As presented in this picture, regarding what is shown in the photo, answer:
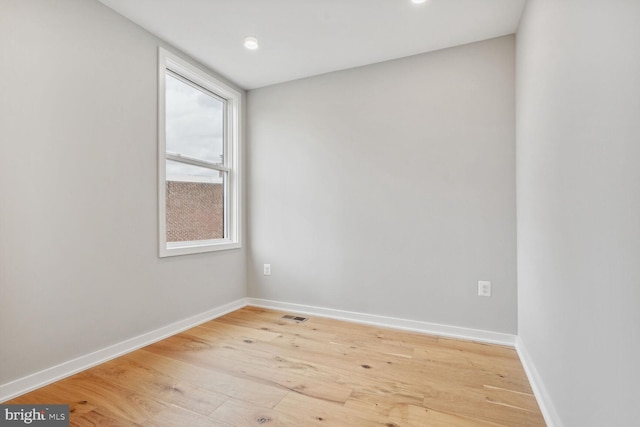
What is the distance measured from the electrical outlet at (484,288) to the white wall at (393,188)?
1.3 inches

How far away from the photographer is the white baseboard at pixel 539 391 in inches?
53.3

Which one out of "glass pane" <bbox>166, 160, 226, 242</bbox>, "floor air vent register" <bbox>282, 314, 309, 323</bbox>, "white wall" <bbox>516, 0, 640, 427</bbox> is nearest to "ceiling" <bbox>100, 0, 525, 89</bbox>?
"white wall" <bbox>516, 0, 640, 427</bbox>

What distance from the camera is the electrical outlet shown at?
2.36 metres

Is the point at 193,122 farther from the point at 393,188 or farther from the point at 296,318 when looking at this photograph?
the point at 296,318

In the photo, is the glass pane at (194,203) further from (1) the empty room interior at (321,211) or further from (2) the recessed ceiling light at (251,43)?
(2) the recessed ceiling light at (251,43)

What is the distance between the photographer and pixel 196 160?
2.84m

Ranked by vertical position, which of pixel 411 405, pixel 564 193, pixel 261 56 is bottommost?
pixel 411 405

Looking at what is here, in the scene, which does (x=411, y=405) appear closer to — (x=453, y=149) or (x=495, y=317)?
(x=495, y=317)

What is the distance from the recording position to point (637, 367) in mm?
734

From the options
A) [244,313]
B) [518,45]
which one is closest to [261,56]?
[518,45]

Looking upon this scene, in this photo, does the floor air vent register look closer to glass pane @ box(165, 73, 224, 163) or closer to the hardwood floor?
the hardwood floor

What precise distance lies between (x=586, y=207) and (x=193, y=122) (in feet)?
9.58

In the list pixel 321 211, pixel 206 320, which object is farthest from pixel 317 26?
pixel 206 320

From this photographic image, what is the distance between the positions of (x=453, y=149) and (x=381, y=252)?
3.47ft
